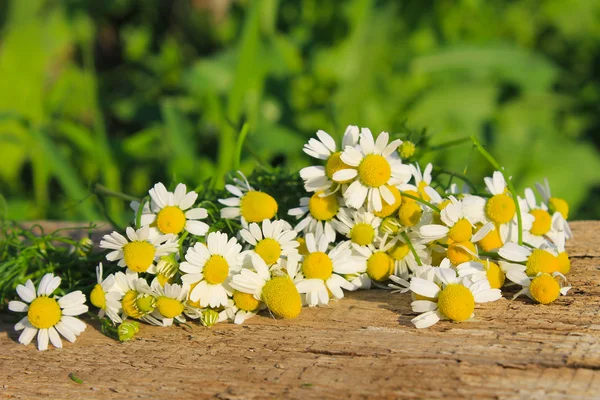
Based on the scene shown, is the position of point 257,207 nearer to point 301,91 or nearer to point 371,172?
point 371,172

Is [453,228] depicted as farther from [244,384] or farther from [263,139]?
[263,139]

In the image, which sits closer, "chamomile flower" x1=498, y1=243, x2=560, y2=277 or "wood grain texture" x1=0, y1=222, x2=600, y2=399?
"wood grain texture" x1=0, y1=222, x2=600, y2=399

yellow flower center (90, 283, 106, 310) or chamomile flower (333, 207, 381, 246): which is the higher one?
chamomile flower (333, 207, 381, 246)

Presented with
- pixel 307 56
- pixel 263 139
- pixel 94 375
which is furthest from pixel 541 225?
pixel 307 56

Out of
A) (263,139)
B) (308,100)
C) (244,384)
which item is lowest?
(244,384)

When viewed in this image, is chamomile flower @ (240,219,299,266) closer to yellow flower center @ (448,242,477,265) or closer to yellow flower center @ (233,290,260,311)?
yellow flower center @ (233,290,260,311)

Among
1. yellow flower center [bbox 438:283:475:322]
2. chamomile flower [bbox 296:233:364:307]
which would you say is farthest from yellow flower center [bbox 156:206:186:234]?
yellow flower center [bbox 438:283:475:322]
